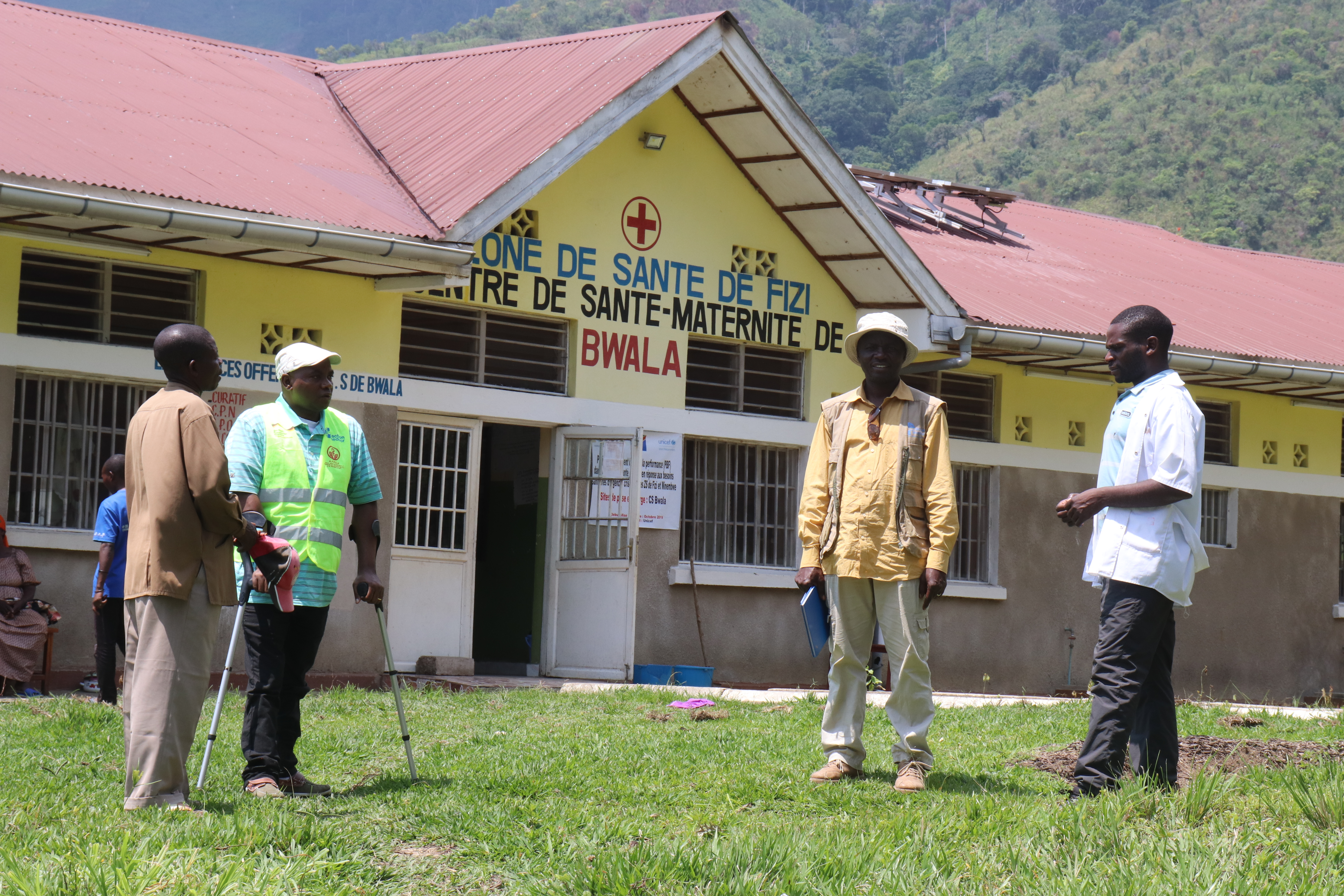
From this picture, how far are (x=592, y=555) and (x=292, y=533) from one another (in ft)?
23.0

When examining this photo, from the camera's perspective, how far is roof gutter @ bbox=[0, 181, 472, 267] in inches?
388

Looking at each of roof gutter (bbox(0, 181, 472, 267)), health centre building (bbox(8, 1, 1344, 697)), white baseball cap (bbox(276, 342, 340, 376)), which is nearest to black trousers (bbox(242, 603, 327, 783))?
white baseball cap (bbox(276, 342, 340, 376))

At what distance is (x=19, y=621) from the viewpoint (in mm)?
10312

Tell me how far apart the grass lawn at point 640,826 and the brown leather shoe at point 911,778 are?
0.17ft

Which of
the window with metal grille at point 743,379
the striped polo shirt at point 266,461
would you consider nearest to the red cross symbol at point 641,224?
the window with metal grille at point 743,379

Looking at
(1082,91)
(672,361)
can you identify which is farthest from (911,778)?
(1082,91)

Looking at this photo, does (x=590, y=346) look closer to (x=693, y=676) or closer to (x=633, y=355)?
(x=633, y=355)

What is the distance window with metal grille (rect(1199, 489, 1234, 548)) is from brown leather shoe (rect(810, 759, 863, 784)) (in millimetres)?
11235

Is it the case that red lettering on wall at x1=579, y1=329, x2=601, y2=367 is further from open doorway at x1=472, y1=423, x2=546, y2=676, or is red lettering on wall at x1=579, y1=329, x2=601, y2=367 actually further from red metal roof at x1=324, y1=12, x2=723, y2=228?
red metal roof at x1=324, y1=12, x2=723, y2=228

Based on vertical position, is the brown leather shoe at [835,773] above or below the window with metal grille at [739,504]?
below

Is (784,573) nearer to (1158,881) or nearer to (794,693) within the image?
(794,693)

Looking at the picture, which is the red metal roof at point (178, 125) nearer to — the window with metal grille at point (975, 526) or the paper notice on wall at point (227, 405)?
the paper notice on wall at point (227, 405)

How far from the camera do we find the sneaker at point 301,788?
20.9 ft

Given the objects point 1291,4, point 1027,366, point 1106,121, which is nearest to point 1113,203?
point 1106,121
